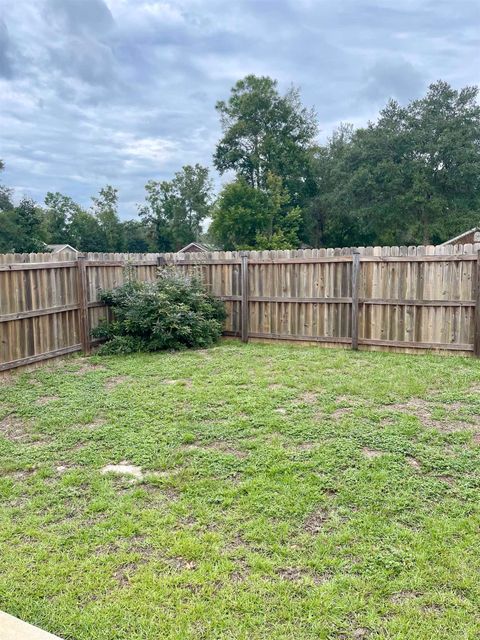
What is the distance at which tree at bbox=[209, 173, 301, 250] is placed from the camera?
31.9 meters

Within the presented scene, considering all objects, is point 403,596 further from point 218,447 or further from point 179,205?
point 179,205

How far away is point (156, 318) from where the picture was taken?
25.1 ft

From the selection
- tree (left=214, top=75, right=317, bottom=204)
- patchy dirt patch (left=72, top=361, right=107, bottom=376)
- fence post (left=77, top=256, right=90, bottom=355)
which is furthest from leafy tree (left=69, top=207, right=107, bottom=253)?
patchy dirt patch (left=72, top=361, right=107, bottom=376)

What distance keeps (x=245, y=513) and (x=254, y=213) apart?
101 feet

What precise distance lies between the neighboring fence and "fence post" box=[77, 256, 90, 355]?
0.05ft

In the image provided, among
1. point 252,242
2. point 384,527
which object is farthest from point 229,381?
point 252,242

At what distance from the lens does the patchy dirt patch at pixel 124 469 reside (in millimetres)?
3178

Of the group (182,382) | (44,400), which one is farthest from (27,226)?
(182,382)

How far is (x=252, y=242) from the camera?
33344 mm

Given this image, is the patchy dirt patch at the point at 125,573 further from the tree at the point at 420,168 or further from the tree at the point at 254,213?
the tree at the point at 254,213

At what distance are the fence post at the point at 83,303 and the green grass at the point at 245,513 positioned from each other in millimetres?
2386

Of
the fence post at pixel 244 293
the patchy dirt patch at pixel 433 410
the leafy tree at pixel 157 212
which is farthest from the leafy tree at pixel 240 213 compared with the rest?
the patchy dirt patch at pixel 433 410

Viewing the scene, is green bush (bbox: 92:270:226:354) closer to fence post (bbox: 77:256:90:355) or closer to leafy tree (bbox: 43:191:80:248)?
fence post (bbox: 77:256:90:355)

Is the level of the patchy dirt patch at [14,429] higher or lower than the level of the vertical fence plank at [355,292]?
lower
